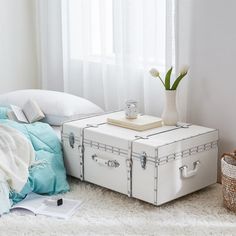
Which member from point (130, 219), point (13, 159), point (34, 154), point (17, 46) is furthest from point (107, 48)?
point (130, 219)

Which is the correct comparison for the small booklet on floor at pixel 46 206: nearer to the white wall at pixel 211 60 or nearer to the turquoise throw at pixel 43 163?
the turquoise throw at pixel 43 163

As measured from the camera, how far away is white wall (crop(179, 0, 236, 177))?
121 inches

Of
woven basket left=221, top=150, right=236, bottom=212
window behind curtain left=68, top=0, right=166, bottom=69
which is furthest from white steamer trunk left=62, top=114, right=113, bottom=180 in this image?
woven basket left=221, top=150, right=236, bottom=212

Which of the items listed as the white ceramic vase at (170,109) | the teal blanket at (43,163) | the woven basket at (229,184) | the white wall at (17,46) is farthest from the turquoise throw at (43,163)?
the white wall at (17,46)

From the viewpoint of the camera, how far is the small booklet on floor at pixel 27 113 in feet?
11.1

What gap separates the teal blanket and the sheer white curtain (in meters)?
Result: 0.64

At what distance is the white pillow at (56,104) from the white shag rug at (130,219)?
0.58 m

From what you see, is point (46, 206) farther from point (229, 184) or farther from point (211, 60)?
point (211, 60)

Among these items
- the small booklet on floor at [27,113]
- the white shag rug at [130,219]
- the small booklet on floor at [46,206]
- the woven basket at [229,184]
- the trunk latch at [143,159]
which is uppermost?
the small booklet on floor at [27,113]

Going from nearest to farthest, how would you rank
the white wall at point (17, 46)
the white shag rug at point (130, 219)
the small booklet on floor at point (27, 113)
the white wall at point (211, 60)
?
the white shag rug at point (130, 219), the white wall at point (211, 60), the small booklet on floor at point (27, 113), the white wall at point (17, 46)

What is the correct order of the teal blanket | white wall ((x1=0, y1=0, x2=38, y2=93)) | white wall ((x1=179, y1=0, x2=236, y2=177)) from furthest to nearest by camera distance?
1. white wall ((x1=0, y1=0, x2=38, y2=93))
2. white wall ((x1=179, y1=0, x2=236, y2=177))
3. the teal blanket

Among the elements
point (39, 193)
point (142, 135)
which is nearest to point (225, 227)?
point (142, 135)

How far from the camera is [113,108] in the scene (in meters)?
3.81

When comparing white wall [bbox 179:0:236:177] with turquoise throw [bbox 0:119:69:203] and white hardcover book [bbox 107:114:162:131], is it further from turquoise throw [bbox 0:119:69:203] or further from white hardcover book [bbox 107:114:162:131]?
turquoise throw [bbox 0:119:69:203]
